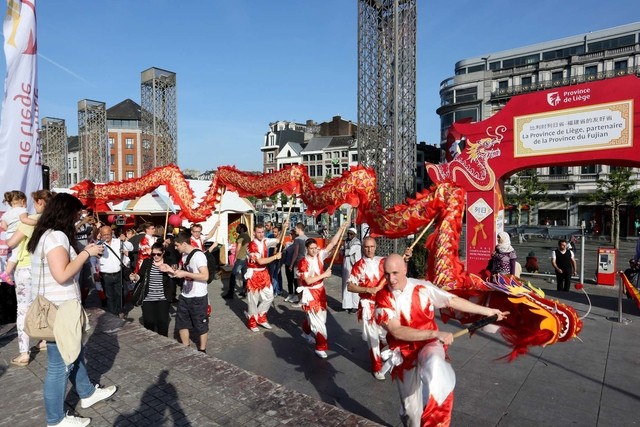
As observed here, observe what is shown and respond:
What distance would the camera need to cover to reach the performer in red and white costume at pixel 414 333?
3070mm

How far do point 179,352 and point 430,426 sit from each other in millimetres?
3221

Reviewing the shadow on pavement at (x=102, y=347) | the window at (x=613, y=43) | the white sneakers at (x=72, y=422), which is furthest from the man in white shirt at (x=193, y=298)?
the window at (x=613, y=43)

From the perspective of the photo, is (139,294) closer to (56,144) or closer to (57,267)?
(57,267)

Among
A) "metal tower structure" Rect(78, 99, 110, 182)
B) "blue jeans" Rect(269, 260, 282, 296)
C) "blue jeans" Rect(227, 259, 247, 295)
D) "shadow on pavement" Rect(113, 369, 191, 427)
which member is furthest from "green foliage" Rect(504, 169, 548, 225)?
"shadow on pavement" Rect(113, 369, 191, 427)

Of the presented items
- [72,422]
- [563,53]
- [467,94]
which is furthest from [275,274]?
[563,53]

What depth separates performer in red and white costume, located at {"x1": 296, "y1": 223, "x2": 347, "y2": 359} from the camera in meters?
6.20

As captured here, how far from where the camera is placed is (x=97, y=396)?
3828mm

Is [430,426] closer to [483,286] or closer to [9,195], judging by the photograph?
[483,286]

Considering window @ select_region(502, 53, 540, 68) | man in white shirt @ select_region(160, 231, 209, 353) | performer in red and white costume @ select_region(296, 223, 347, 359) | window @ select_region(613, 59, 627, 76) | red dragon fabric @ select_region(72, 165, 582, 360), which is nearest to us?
red dragon fabric @ select_region(72, 165, 582, 360)

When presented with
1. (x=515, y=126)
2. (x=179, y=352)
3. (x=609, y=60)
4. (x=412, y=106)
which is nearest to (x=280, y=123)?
(x=609, y=60)

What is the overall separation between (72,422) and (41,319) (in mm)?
866

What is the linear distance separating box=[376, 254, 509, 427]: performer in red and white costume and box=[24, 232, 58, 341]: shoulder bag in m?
2.60

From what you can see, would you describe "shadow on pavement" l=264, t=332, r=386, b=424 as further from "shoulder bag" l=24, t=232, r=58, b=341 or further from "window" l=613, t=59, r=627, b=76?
"window" l=613, t=59, r=627, b=76

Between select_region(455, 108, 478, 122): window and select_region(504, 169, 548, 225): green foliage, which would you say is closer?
select_region(504, 169, 548, 225): green foliage
